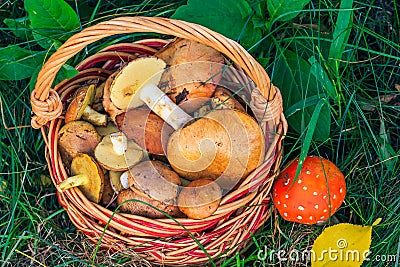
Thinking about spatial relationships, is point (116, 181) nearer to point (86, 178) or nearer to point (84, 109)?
point (86, 178)

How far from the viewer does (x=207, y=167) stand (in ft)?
6.84

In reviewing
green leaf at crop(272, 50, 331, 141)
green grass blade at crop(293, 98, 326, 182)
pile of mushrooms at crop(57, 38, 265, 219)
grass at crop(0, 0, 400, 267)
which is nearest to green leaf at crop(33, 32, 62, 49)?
grass at crop(0, 0, 400, 267)

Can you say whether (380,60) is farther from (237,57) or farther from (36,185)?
(36,185)

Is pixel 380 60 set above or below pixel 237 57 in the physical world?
below

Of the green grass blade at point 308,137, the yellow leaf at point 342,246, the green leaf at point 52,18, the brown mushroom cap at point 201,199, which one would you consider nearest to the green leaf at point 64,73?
the green leaf at point 52,18

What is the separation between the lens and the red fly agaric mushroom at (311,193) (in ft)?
7.02

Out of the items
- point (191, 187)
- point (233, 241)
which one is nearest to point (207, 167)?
point (191, 187)

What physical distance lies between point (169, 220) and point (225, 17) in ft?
2.86

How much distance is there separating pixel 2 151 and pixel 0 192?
19 cm

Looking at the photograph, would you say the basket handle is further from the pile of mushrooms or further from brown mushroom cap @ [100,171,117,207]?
brown mushroom cap @ [100,171,117,207]

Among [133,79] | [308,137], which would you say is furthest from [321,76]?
[133,79]

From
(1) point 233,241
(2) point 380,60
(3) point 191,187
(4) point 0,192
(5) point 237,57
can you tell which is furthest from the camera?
(2) point 380,60

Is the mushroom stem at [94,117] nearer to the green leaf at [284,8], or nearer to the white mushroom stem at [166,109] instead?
the white mushroom stem at [166,109]

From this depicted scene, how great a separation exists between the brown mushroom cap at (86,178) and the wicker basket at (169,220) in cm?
4
